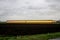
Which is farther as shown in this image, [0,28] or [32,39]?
[0,28]

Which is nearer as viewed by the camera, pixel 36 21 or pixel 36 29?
pixel 36 29

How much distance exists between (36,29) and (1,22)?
11.1 feet

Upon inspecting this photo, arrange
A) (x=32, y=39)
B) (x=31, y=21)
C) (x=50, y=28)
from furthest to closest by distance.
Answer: (x=31, y=21), (x=50, y=28), (x=32, y=39)

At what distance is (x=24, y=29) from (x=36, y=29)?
1.07 metres

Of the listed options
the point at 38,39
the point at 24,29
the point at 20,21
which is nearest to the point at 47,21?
the point at 20,21

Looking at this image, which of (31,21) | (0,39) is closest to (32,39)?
(0,39)

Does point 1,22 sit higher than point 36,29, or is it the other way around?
point 1,22

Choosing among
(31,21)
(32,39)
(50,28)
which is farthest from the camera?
(31,21)

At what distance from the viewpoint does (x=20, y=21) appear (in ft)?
48.1

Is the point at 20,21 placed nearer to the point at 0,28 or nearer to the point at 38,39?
the point at 0,28

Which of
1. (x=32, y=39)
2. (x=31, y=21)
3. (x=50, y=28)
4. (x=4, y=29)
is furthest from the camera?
(x=31, y=21)

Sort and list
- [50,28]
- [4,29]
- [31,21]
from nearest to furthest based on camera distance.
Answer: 1. [4,29]
2. [50,28]
3. [31,21]

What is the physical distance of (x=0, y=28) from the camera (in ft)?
33.6

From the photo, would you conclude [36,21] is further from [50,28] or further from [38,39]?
[38,39]
